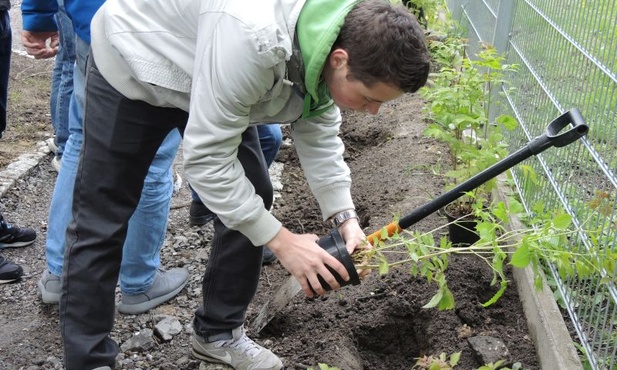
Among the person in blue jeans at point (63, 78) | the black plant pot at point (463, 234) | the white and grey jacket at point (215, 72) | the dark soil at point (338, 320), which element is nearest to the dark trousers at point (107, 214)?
the white and grey jacket at point (215, 72)

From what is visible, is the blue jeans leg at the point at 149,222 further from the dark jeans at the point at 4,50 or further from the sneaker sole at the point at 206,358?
the dark jeans at the point at 4,50

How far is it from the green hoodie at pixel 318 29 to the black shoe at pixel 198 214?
2008 millimetres

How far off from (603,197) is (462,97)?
3.74 ft

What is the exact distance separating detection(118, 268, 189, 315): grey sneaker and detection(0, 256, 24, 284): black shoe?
0.58 meters

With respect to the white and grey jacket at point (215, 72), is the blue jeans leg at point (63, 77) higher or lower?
lower

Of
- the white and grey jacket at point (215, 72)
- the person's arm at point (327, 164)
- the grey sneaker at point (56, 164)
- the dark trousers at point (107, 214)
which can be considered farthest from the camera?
the grey sneaker at point (56, 164)

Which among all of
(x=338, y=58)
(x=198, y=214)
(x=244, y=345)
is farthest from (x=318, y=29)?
(x=198, y=214)

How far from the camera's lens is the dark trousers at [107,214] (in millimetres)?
2350

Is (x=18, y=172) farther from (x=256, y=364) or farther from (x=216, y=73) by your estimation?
(x=216, y=73)

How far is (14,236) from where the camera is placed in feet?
12.4

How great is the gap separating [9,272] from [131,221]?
2.60 ft

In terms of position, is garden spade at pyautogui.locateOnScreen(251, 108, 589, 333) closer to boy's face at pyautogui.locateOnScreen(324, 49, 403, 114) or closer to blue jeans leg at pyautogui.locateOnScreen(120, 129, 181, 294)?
boy's face at pyautogui.locateOnScreen(324, 49, 403, 114)

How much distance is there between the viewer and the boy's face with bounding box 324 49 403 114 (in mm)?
1992

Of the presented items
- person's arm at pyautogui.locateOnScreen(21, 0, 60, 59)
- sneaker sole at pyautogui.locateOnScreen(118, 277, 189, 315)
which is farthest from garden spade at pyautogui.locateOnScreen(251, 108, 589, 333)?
person's arm at pyautogui.locateOnScreen(21, 0, 60, 59)
